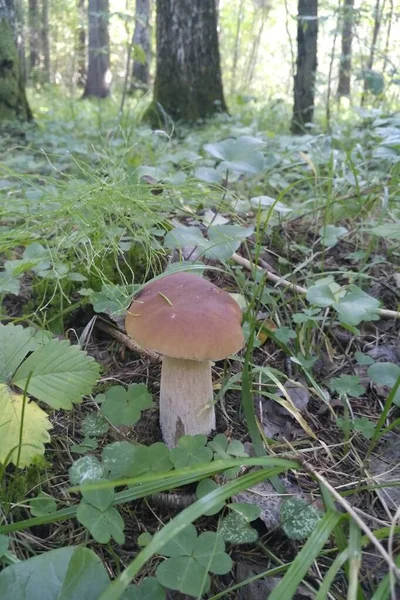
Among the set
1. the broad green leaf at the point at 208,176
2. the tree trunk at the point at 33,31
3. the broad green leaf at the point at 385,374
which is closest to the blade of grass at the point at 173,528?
the broad green leaf at the point at 385,374

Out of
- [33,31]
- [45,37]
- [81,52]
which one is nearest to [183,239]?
[33,31]

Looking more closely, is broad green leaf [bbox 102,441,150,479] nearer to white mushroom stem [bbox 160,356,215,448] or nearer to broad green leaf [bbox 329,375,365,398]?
white mushroom stem [bbox 160,356,215,448]

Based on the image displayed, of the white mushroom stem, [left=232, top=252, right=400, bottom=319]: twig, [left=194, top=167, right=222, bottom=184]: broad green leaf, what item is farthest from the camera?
[left=194, top=167, right=222, bottom=184]: broad green leaf

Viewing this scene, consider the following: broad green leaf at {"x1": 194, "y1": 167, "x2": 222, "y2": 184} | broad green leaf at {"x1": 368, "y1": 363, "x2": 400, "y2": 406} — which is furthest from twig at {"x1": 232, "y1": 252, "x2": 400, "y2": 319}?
broad green leaf at {"x1": 368, "y1": 363, "x2": 400, "y2": 406}

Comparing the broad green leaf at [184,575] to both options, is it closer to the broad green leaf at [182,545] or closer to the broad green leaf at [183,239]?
the broad green leaf at [182,545]

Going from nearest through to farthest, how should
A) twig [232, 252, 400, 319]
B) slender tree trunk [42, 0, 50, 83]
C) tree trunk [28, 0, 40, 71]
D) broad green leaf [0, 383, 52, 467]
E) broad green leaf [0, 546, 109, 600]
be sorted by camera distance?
broad green leaf [0, 546, 109, 600] < broad green leaf [0, 383, 52, 467] < twig [232, 252, 400, 319] < tree trunk [28, 0, 40, 71] < slender tree trunk [42, 0, 50, 83]

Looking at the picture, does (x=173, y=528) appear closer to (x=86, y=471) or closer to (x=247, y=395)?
(x=86, y=471)
